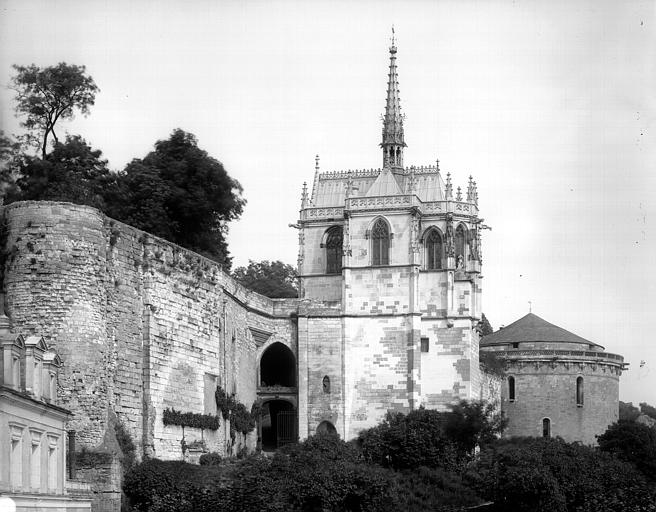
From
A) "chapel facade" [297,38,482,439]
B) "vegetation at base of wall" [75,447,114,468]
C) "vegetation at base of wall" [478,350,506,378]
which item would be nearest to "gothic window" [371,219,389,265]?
"chapel facade" [297,38,482,439]

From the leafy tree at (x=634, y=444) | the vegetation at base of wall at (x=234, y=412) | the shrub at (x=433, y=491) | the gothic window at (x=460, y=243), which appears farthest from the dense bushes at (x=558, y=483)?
the gothic window at (x=460, y=243)

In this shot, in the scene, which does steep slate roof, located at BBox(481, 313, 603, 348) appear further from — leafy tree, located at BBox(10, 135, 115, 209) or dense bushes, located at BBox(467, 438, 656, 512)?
leafy tree, located at BBox(10, 135, 115, 209)

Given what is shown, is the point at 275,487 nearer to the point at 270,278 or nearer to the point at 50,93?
the point at 50,93

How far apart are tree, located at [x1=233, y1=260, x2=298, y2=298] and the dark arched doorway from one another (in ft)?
63.5

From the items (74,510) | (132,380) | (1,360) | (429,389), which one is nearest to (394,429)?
(429,389)

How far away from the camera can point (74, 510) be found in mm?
38656

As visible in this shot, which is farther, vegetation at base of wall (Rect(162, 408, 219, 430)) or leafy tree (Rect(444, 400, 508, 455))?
leafy tree (Rect(444, 400, 508, 455))

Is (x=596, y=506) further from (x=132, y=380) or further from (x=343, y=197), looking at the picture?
(x=343, y=197)

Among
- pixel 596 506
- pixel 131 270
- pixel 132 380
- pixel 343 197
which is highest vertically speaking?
pixel 343 197

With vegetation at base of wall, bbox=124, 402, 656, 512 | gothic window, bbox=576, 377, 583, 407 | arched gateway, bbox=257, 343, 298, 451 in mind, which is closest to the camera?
vegetation at base of wall, bbox=124, 402, 656, 512

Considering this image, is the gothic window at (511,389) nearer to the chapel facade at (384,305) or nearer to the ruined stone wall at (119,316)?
the chapel facade at (384,305)

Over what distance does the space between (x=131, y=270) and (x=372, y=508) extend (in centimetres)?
1075

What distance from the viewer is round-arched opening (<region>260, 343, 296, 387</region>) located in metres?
69.9

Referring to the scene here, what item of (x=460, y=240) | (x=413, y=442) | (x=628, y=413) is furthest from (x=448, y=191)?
(x=628, y=413)
